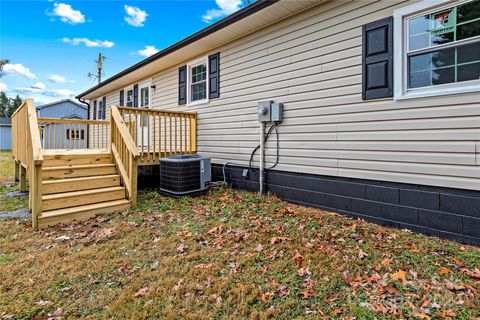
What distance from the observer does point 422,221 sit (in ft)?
10.9

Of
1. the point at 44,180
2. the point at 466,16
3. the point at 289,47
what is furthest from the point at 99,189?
the point at 466,16

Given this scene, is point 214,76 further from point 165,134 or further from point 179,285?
point 179,285

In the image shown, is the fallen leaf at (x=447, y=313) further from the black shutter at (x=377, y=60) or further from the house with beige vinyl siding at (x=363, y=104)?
the black shutter at (x=377, y=60)

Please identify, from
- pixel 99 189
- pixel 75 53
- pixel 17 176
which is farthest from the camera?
pixel 75 53

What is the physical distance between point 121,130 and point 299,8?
3728mm

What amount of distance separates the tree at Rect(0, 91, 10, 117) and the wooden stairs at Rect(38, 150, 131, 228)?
50.5m

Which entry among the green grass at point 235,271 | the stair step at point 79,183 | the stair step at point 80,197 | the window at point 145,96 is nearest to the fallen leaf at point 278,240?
the green grass at point 235,271

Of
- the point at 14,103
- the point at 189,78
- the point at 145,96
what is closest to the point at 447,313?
the point at 189,78

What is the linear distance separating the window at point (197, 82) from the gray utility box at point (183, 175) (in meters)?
2.09

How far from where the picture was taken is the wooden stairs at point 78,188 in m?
3.93

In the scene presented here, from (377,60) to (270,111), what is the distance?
Answer: 6.27 feet

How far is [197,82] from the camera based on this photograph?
714 centimetres

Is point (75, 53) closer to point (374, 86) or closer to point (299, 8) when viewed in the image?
point (299, 8)

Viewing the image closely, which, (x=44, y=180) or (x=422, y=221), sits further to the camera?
(x=44, y=180)
